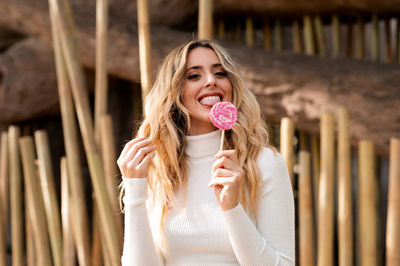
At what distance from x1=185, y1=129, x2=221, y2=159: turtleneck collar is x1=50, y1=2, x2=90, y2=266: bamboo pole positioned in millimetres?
564

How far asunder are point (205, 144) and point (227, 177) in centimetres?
19

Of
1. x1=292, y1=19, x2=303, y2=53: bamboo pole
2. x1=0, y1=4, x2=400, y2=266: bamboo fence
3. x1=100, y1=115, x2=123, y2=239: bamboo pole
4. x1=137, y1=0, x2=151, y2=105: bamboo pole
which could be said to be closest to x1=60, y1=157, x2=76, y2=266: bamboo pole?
x1=0, y1=4, x2=400, y2=266: bamboo fence

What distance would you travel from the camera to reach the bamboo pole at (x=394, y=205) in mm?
1154

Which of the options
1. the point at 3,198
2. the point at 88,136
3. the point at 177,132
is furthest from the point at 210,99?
the point at 3,198

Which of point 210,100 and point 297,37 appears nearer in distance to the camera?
point 210,100

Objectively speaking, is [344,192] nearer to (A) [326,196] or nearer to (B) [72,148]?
(A) [326,196]

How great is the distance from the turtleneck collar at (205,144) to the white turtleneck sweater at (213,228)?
0.01 metres

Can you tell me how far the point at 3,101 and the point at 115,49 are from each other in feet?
1.95

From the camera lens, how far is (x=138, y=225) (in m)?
0.79

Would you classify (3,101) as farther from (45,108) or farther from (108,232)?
(108,232)

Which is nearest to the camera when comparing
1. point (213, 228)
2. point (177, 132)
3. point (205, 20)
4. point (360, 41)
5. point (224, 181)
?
point (224, 181)

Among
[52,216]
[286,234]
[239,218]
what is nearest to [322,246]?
[286,234]

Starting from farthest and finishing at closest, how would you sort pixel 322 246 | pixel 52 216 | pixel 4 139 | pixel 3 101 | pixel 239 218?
pixel 3 101, pixel 4 139, pixel 52 216, pixel 322 246, pixel 239 218

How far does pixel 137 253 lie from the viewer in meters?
0.79
